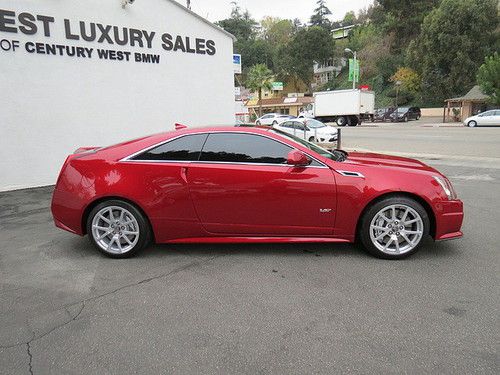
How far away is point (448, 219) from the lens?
4266 mm

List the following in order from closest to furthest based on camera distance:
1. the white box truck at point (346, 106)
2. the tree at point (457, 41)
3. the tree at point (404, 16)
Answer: the white box truck at point (346, 106) < the tree at point (457, 41) < the tree at point (404, 16)

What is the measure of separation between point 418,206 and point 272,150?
63.7 inches

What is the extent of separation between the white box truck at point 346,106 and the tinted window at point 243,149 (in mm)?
35824

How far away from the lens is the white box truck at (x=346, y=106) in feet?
126

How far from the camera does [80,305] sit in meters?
3.51

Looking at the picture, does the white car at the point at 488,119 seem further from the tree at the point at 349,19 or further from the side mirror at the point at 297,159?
the tree at the point at 349,19

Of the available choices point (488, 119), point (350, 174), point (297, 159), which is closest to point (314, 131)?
point (350, 174)

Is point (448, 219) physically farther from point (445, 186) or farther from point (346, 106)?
point (346, 106)

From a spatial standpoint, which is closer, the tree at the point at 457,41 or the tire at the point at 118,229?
the tire at the point at 118,229

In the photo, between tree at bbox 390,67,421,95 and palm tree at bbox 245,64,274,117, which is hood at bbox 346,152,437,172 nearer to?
tree at bbox 390,67,421,95

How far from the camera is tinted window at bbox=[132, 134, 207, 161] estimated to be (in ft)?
14.7

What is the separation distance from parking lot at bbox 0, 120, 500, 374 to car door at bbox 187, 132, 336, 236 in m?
0.38

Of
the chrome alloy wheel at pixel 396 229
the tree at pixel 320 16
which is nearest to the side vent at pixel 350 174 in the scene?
the chrome alloy wheel at pixel 396 229

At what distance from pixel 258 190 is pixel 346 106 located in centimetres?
3663
